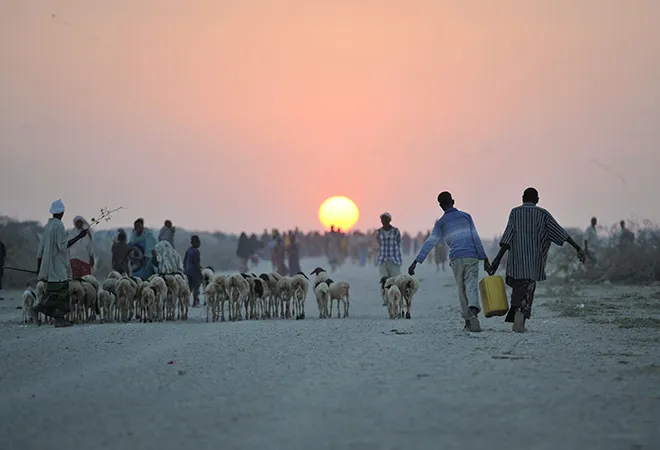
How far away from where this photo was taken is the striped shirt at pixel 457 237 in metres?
13.4

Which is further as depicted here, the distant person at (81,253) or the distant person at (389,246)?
the distant person at (389,246)

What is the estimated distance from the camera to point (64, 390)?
8.37m

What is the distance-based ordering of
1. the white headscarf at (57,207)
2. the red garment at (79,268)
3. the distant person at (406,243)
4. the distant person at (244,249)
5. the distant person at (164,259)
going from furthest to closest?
1. the distant person at (406,243)
2. the distant person at (244,249)
3. the distant person at (164,259)
4. the red garment at (79,268)
5. the white headscarf at (57,207)

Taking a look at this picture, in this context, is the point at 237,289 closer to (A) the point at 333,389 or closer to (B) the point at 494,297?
(B) the point at 494,297

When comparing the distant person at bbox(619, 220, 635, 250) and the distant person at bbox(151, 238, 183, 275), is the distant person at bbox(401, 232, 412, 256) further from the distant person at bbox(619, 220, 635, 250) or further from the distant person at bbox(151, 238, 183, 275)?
the distant person at bbox(151, 238, 183, 275)

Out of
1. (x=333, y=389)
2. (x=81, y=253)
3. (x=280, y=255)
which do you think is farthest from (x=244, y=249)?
(x=333, y=389)

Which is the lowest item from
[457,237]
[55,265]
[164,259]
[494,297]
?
[494,297]

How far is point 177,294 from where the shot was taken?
17656mm

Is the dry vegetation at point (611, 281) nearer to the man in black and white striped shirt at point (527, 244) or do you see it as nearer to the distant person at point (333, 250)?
the man in black and white striped shirt at point (527, 244)

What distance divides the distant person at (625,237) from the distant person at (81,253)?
1601 centimetres

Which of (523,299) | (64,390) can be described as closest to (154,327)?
(523,299)

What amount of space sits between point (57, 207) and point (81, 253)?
4.96 metres

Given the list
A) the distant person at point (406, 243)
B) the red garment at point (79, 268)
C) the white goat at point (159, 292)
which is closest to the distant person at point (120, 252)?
the red garment at point (79, 268)

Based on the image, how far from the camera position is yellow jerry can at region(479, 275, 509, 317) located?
42.8 feet
